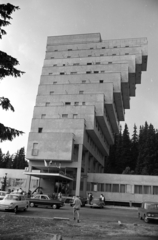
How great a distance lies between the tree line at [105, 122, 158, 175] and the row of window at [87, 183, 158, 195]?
21.3m

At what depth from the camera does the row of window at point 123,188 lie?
145 feet

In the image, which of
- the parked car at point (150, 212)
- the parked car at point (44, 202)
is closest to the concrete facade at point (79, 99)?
the parked car at point (44, 202)

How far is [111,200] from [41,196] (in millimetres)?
22332

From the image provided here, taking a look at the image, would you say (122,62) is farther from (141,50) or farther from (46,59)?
(46,59)

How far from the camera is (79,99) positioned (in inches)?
2002

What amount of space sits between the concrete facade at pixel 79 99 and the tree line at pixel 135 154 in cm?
1408

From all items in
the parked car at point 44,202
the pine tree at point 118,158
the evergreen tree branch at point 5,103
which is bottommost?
the parked car at point 44,202

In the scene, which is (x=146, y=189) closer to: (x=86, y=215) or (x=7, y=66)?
(x=86, y=215)

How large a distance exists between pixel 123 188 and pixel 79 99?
62.3 feet

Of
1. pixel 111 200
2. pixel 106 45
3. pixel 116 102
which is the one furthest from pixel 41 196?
pixel 106 45

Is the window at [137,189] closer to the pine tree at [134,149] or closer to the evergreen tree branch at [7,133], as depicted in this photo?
the evergreen tree branch at [7,133]

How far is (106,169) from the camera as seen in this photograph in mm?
86625

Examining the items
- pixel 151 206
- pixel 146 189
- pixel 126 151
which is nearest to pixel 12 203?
pixel 151 206

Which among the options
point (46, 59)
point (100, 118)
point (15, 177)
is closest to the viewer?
point (100, 118)
